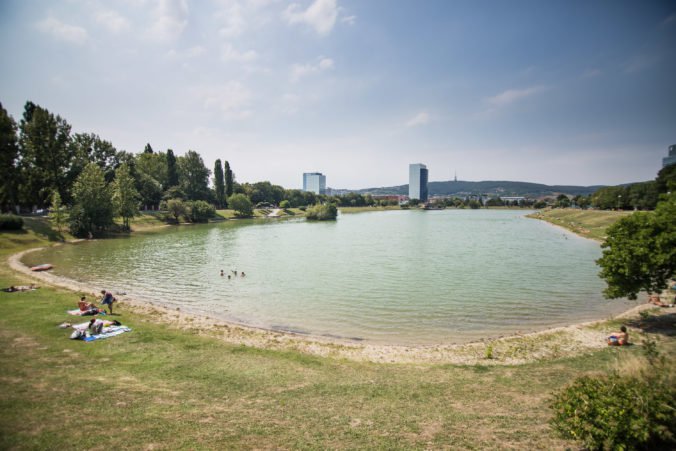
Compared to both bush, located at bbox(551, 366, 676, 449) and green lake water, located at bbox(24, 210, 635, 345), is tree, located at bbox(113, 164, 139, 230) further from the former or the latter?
bush, located at bbox(551, 366, 676, 449)

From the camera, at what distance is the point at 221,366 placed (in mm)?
15594

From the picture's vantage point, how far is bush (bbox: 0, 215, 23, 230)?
2104 inches

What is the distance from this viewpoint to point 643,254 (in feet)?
65.1

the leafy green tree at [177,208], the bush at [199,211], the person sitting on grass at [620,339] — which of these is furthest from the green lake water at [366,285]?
the bush at [199,211]

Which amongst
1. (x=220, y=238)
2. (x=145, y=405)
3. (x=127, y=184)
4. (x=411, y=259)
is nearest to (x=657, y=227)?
(x=145, y=405)

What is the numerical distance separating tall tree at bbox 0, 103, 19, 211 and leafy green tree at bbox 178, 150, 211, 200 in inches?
2651

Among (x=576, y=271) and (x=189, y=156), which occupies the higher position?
(x=189, y=156)

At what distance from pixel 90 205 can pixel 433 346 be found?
76303mm

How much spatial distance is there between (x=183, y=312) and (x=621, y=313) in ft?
111

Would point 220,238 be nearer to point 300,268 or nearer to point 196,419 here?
point 300,268

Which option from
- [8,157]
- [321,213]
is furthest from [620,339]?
[321,213]

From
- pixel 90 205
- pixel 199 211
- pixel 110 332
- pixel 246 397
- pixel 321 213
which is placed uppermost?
pixel 90 205

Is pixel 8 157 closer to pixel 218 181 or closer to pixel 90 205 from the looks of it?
pixel 90 205

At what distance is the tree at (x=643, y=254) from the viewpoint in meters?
19.5
